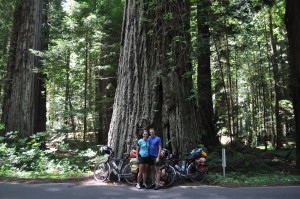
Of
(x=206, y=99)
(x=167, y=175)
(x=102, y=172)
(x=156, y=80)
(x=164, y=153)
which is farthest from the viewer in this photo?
(x=206, y=99)

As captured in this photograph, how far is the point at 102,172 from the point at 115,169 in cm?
49

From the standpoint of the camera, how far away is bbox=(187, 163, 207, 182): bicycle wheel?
10.2m

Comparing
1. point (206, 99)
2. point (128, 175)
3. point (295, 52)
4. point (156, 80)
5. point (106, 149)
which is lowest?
point (128, 175)

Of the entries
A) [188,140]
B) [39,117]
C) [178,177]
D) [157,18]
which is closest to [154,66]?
[157,18]

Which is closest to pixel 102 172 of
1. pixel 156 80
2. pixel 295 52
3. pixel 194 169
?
pixel 194 169

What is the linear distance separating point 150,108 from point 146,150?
2.10m

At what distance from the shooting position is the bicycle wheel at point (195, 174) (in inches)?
402

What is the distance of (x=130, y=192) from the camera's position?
8891 mm

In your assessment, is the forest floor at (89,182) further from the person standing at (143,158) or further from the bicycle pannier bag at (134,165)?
the person standing at (143,158)

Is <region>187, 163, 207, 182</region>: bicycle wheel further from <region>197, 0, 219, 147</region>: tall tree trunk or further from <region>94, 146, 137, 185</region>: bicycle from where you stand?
<region>197, 0, 219, 147</region>: tall tree trunk

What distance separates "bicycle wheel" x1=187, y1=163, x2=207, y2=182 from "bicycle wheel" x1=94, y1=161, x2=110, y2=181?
9.00 feet

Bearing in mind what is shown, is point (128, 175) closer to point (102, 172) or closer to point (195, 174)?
point (102, 172)

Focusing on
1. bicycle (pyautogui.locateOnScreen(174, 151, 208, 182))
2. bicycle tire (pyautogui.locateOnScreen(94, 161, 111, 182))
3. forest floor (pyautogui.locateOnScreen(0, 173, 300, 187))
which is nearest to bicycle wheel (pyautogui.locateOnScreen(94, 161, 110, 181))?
bicycle tire (pyautogui.locateOnScreen(94, 161, 111, 182))

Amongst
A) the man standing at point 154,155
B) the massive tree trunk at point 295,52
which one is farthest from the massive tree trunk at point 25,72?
the massive tree trunk at point 295,52
